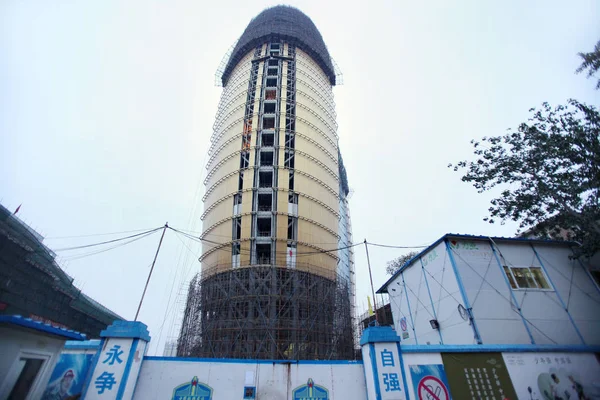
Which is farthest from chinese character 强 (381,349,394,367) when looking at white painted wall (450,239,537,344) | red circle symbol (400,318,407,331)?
red circle symbol (400,318,407,331)

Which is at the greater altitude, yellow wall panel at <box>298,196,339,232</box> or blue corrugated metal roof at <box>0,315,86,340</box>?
yellow wall panel at <box>298,196,339,232</box>

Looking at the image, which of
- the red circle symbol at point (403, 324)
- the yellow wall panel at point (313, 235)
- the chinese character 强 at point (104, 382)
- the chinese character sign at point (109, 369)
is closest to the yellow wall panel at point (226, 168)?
the yellow wall panel at point (313, 235)

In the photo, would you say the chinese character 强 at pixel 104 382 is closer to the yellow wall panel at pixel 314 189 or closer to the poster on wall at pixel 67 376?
the poster on wall at pixel 67 376

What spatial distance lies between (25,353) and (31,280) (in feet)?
87.6

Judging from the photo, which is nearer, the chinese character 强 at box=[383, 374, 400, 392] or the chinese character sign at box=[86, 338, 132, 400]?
the chinese character sign at box=[86, 338, 132, 400]

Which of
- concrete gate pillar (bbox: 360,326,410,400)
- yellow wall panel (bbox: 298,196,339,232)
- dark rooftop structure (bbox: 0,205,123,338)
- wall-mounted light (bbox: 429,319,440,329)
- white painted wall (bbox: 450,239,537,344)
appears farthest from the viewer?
yellow wall panel (bbox: 298,196,339,232)

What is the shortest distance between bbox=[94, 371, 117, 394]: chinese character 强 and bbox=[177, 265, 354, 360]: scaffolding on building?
12.0 metres

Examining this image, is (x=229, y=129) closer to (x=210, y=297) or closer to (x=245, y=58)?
(x=245, y=58)

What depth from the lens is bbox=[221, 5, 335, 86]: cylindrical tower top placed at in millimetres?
37125

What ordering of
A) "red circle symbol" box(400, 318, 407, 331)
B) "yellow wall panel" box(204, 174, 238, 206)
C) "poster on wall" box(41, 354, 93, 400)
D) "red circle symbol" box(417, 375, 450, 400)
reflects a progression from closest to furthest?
"poster on wall" box(41, 354, 93, 400)
"red circle symbol" box(417, 375, 450, 400)
"red circle symbol" box(400, 318, 407, 331)
"yellow wall panel" box(204, 174, 238, 206)

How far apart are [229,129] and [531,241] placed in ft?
87.1

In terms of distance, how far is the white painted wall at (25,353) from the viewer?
5738 millimetres

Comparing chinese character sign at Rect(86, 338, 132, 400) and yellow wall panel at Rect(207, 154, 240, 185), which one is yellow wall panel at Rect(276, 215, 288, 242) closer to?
yellow wall panel at Rect(207, 154, 240, 185)

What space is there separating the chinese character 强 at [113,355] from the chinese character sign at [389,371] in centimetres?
696
